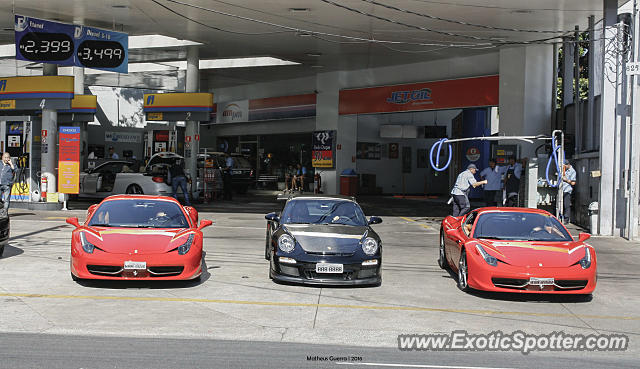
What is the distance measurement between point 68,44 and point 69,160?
4451 mm

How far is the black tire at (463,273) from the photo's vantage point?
32.0 feet

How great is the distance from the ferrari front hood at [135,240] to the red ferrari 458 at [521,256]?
3.97m

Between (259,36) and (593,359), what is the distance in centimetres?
1955

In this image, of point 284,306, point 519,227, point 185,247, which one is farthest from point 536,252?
point 185,247

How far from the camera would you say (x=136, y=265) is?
921 cm

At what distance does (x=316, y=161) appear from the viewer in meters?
33.5

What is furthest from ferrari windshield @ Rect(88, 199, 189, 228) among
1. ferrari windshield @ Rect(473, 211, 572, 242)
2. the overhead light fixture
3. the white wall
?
the white wall

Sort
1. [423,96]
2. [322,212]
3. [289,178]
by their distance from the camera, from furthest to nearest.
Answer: [289,178] < [423,96] < [322,212]

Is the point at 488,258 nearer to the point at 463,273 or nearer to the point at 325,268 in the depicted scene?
the point at 463,273

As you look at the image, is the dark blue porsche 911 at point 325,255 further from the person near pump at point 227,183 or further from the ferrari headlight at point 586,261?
the person near pump at point 227,183

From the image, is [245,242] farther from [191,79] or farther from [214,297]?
[191,79]

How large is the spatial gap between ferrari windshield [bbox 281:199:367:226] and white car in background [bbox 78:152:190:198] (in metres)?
13.6

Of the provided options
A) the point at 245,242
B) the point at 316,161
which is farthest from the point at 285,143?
the point at 245,242

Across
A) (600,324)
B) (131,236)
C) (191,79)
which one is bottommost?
(600,324)
